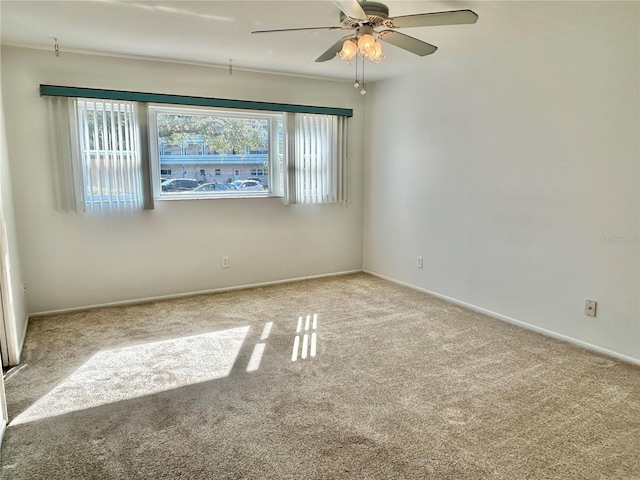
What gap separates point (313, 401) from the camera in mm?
2391

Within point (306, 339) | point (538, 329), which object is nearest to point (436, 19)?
point (306, 339)

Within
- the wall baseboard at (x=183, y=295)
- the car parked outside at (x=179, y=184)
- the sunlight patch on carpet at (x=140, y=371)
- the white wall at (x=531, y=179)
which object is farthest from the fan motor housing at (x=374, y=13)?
the wall baseboard at (x=183, y=295)

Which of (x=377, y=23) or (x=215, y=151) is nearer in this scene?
(x=377, y=23)

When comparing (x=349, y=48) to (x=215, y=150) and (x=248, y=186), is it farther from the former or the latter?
(x=248, y=186)

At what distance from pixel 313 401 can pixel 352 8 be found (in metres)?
2.04

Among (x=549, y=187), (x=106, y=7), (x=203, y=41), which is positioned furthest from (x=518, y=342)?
(x=106, y=7)

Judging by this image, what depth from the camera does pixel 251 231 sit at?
4.68 m

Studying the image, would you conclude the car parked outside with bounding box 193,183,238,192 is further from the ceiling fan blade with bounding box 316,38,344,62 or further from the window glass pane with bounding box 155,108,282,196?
the ceiling fan blade with bounding box 316,38,344,62

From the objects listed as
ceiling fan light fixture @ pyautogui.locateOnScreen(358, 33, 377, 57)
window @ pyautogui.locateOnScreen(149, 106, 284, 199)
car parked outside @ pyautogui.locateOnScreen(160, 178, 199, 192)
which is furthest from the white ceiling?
car parked outside @ pyautogui.locateOnScreen(160, 178, 199, 192)

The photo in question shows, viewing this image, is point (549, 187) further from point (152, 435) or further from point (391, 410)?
point (152, 435)

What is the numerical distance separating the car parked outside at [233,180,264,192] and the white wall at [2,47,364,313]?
17 centimetres

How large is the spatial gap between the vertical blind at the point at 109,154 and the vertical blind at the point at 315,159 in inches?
62.8

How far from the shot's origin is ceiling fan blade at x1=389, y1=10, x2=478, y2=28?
2109mm

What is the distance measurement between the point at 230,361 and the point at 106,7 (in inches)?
94.7
